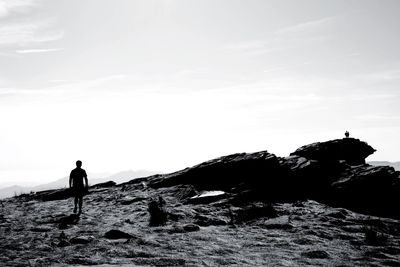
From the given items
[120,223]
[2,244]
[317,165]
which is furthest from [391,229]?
[2,244]

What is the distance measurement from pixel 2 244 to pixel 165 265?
6.33 m

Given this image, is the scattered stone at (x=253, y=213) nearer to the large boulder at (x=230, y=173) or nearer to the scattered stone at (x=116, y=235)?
the large boulder at (x=230, y=173)

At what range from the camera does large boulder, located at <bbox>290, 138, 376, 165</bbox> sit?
27062 millimetres

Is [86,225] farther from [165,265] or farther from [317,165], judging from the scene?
[317,165]

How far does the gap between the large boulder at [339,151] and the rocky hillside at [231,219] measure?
0.10 meters

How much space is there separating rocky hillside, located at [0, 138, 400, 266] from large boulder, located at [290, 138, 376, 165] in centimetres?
10

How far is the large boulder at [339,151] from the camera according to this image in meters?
27.1

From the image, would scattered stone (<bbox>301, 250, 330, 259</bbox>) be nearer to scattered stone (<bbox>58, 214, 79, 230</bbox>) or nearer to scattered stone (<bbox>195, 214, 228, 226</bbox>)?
scattered stone (<bbox>195, 214, 228, 226</bbox>)

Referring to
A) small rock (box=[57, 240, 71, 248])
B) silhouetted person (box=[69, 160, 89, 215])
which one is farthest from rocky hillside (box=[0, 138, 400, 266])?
silhouetted person (box=[69, 160, 89, 215])

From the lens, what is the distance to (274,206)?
1808 cm

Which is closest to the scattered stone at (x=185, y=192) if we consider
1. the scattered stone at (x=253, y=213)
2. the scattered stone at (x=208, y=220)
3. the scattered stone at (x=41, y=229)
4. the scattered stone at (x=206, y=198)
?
the scattered stone at (x=206, y=198)

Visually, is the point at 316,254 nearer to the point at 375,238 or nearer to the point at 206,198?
the point at 375,238

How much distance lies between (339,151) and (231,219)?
15998 mm

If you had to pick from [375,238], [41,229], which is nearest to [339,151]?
[375,238]
